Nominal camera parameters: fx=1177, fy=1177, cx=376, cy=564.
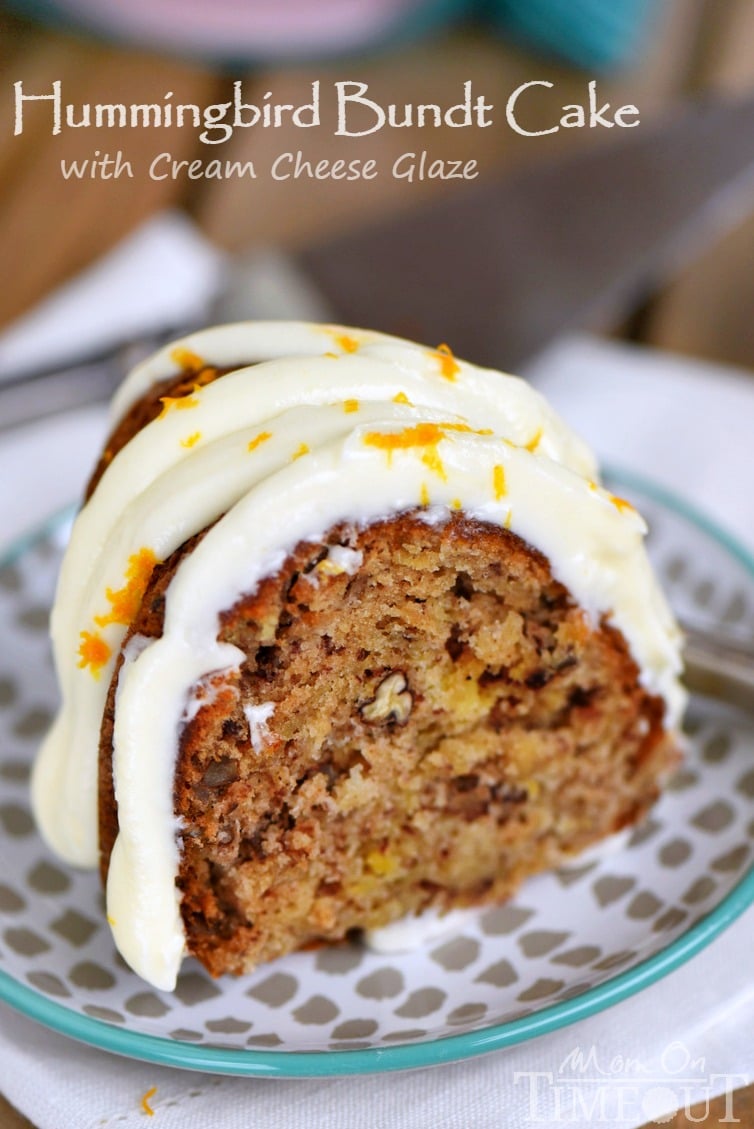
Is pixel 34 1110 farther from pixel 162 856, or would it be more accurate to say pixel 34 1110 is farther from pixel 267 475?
pixel 267 475

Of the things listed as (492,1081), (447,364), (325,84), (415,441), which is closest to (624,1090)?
(492,1081)

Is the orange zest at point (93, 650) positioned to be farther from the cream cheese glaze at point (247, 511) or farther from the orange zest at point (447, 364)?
the orange zest at point (447, 364)

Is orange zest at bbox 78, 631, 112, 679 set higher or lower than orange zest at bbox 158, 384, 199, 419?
lower

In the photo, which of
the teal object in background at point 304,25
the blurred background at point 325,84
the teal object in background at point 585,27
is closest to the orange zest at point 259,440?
the blurred background at point 325,84

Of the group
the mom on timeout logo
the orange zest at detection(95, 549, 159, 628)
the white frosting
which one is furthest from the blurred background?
the mom on timeout logo

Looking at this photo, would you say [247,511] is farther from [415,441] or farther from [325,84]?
[325,84]

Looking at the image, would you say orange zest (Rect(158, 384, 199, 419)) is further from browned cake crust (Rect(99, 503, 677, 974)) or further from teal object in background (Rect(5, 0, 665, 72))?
teal object in background (Rect(5, 0, 665, 72))
